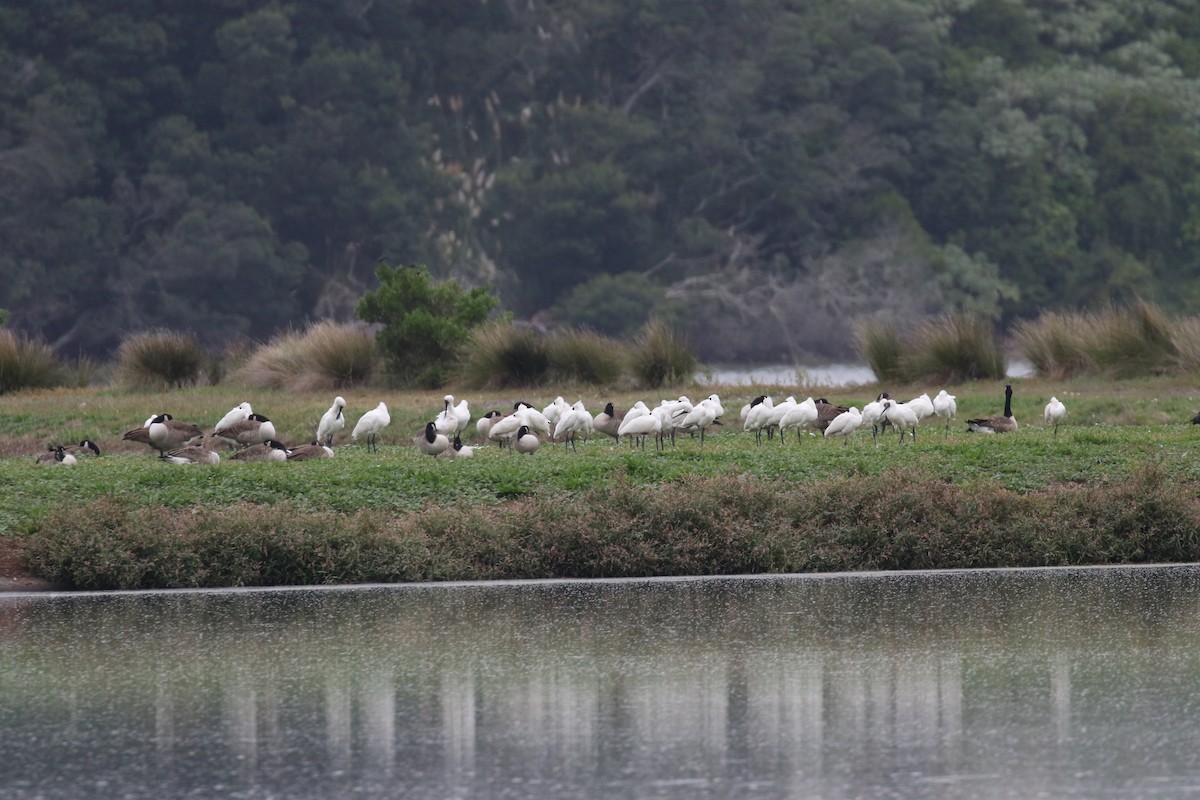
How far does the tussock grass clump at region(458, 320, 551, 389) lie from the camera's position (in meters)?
27.3

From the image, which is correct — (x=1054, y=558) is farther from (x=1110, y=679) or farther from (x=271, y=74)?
(x=271, y=74)

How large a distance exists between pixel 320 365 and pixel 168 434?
9924 mm

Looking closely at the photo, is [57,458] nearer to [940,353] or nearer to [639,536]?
[639,536]

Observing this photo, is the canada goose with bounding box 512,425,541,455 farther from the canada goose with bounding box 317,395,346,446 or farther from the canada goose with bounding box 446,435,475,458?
the canada goose with bounding box 317,395,346,446

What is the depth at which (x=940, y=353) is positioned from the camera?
26578 mm

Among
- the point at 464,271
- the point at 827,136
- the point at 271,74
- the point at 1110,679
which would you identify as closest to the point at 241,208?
the point at 271,74

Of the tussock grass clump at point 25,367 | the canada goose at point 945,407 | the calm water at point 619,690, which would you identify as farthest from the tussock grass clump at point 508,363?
the calm water at point 619,690

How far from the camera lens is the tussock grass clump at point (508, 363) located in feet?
89.6

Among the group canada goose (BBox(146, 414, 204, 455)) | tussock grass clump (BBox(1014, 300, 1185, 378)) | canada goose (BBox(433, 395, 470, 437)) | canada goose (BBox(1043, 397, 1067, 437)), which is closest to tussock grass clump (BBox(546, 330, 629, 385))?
tussock grass clump (BBox(1014, 300, 1185, 378))

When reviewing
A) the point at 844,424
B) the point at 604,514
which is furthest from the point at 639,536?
the point at 844,424

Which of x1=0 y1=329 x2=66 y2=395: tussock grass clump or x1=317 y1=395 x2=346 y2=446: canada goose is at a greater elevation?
x1=317 y1=395 x2=346 y2=446: canada goose

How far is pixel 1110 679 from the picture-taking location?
10.7 m

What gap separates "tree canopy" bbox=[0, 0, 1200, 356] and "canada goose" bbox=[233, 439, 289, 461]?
1419 inches

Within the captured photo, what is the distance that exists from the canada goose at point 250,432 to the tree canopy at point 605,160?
115 ft
